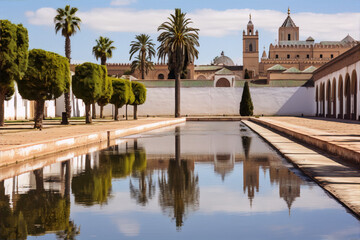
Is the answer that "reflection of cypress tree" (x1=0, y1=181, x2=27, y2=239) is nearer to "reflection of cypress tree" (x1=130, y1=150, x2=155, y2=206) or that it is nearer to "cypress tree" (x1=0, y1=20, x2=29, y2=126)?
"reflection of cypress tree" (x1=130, y1=150, x2=155, y2=206)

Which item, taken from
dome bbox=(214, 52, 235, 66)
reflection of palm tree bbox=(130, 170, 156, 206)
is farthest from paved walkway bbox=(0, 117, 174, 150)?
dome bbox=(214, 52, 235, 66)

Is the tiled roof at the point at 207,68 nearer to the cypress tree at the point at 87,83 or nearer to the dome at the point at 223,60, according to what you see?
the dome at the point at 223,60

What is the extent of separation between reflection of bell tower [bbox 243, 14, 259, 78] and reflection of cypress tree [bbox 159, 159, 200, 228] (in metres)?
90.9

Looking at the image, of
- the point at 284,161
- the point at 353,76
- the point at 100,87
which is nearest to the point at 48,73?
the point at 100,87

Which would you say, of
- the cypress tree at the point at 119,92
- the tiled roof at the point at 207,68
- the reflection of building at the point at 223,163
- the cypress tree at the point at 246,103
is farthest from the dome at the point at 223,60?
the reflection of building at the point at 223,163

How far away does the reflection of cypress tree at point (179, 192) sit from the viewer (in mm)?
5863

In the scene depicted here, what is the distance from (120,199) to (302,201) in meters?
2.26

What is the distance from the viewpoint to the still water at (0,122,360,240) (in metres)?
4.83

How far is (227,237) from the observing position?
4586 millimetres

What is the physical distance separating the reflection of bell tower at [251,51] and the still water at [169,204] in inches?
3578

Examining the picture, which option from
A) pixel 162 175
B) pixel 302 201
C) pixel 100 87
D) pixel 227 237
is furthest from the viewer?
pixel 100 87

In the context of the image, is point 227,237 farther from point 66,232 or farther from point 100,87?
point 100,87

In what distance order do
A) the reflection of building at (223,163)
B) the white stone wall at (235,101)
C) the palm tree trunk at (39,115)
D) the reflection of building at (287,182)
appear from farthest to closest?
the white stone wall at (235,101), the palm tree trunk at (39,115), the reflection of building at (223,163), the reflection of building at (287,182)

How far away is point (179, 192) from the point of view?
283 inches
